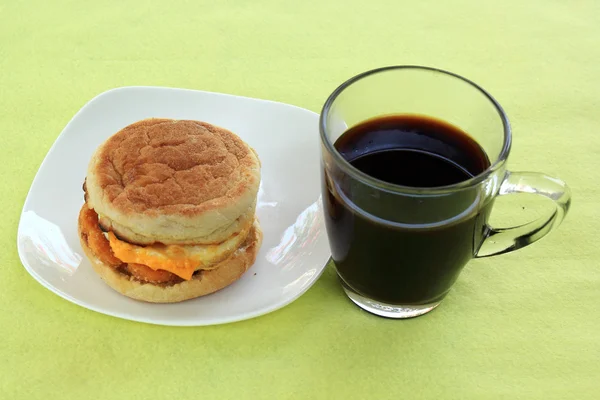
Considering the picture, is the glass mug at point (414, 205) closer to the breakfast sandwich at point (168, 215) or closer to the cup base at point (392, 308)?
the cup base at point (392, 308)

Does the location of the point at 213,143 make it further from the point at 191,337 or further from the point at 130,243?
the point at 191,337

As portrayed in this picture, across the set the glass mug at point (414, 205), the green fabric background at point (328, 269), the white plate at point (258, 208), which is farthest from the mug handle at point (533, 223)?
the white plate at point (258, 208)

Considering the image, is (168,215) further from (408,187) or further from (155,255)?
(408,187)

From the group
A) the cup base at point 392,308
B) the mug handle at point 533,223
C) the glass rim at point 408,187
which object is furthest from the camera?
the cup base at point 392,308

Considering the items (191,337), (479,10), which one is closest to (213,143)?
(191,337)

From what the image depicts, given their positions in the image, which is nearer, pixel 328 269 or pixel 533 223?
pixel 533 223

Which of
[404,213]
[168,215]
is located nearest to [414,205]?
[404,213]
